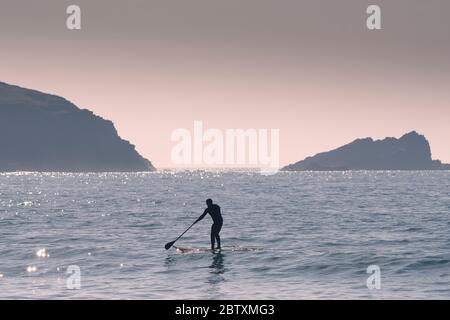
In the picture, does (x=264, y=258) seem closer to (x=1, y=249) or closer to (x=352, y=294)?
(x=352, y=294)

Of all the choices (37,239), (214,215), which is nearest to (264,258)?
(214,215)

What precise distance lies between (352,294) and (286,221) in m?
30.2

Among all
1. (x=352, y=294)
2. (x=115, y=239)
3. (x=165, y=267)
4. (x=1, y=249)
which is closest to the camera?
(x=352, y=294)

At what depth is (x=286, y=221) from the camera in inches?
1874

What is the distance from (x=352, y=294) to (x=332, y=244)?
1376 cm
